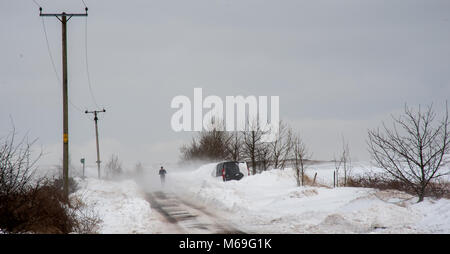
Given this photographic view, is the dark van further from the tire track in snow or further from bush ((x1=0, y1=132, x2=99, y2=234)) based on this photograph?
bush ((x1=0, y1=132, x2=99, y2=234))

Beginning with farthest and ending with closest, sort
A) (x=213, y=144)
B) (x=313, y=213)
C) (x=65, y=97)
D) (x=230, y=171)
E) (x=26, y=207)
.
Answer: (x=213, y=144) < (x=230, y=171) < (x=65, y=97) < (x=313, y=213) < (x=26, y=207)

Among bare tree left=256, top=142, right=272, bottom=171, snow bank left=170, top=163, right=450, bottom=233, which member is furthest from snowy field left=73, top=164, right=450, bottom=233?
bare tree left=256, top=142, right=272, bottom=171

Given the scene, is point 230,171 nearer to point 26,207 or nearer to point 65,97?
point 65,97

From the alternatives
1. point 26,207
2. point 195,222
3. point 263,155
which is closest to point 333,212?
point 195,222

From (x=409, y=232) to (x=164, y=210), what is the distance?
9.68 m

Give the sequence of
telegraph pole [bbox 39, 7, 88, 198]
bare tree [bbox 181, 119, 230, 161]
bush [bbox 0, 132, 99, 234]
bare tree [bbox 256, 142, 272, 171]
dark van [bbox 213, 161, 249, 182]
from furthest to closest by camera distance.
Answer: bare tree [bbox 181, 119, 230, 161], bare tree [bbox 256, 142, 272, 171], dark van [bbox 213, 161, 249, 182], telegraph pole [bbox 39, 7, 88, 198], bush [bbox 0, 132, 99, 234]

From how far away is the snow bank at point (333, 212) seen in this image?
1038 cm

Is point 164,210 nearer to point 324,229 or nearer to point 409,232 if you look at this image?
point 324,229

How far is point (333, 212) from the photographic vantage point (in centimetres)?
1271

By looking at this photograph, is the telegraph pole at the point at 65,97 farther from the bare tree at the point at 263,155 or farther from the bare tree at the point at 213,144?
the bare tree at the point at 213,144

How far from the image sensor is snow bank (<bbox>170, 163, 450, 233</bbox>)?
10383 millimetres

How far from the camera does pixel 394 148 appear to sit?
45.1ft

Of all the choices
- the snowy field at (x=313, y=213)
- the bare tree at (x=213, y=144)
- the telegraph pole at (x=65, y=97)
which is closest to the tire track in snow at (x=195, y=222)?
the snowy field at (x=313, y=213)

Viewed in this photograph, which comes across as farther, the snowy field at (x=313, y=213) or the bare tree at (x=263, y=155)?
the bare tree at (x=263, y=155)
